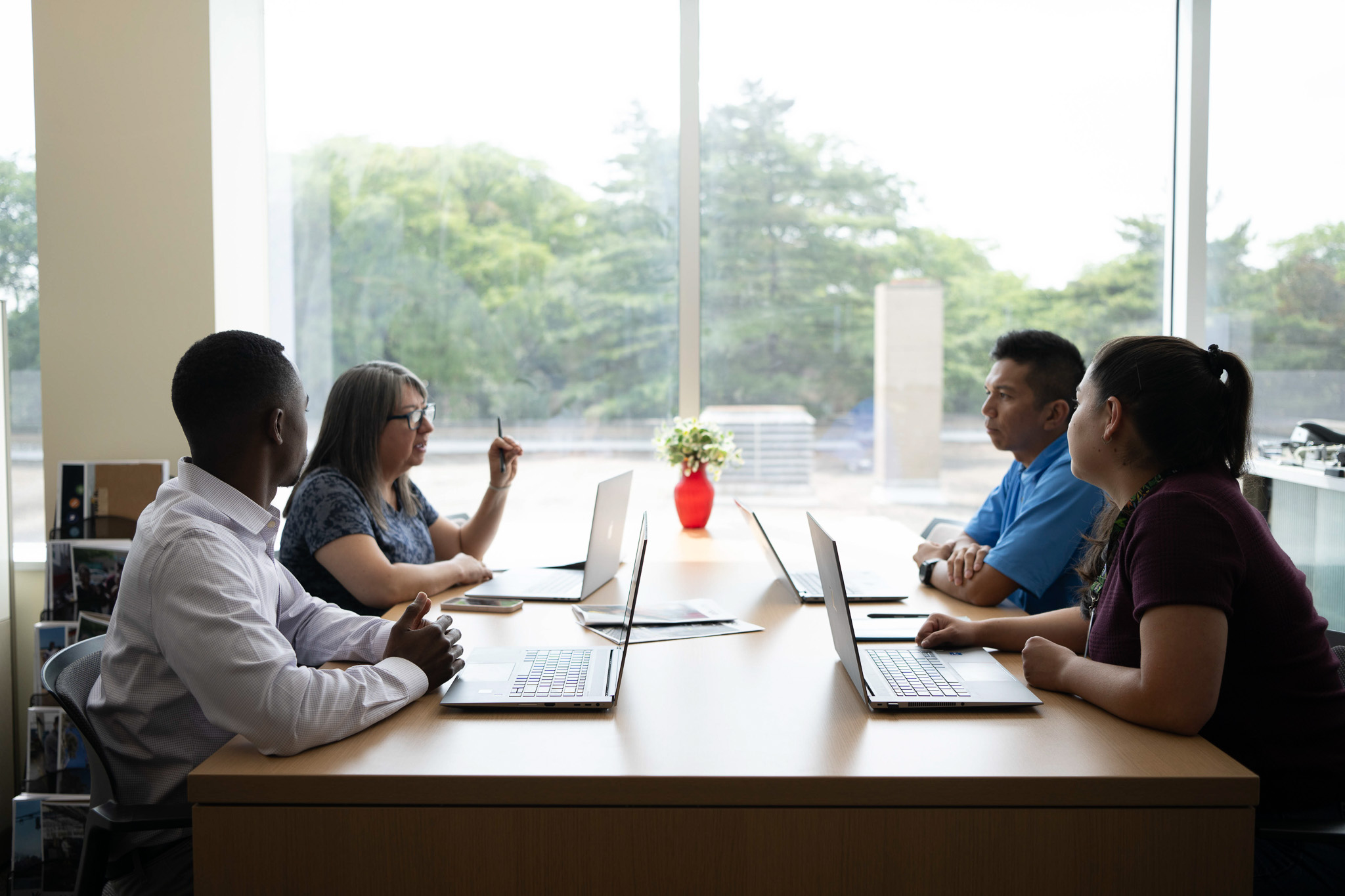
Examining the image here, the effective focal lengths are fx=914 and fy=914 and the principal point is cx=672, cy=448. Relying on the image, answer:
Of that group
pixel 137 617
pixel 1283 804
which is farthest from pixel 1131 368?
pixel 137 617

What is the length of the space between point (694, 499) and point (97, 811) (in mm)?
2174

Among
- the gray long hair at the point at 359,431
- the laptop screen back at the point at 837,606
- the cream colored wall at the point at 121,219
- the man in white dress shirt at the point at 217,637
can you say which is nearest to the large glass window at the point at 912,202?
the gray long hair at the point at 359,431

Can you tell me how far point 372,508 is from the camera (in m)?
2.30

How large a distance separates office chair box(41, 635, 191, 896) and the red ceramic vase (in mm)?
2059

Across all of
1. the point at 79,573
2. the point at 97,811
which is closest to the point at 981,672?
the point at 97,811

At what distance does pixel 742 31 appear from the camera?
11.5ft

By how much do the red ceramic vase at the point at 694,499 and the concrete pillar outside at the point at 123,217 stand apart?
5.30 ft

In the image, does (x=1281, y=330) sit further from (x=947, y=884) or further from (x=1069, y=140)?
(x=947, y=884)

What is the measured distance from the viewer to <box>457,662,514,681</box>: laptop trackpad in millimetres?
1471

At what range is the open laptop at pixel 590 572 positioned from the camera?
6.85ft

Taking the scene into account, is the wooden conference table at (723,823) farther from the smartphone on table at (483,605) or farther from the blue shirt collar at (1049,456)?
the blue shirt collar at (1049,456)

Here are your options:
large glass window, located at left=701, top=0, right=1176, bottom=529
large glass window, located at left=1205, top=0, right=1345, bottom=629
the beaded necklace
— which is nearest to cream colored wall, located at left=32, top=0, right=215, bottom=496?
large glass window, located at left=701, top=0, right=1176, bottom=529

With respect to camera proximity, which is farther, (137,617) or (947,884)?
(137,617)

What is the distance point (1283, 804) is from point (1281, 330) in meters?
2.72
